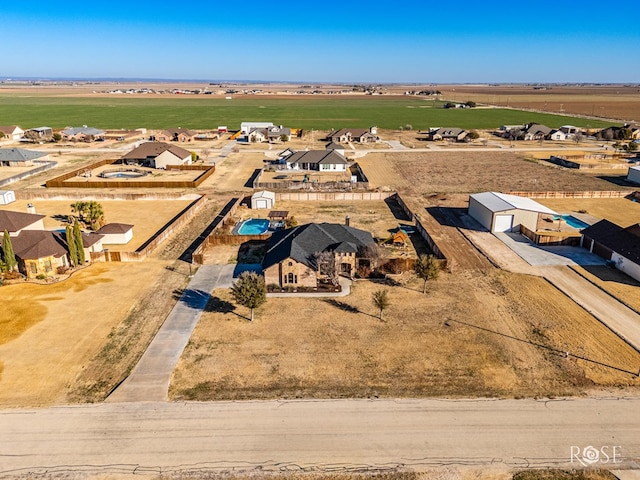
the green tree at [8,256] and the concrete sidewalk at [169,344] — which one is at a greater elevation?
the green tree at [8,256]

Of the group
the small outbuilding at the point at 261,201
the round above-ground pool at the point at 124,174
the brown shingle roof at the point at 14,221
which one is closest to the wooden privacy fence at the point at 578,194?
the small outbuilding at the point at 261,201

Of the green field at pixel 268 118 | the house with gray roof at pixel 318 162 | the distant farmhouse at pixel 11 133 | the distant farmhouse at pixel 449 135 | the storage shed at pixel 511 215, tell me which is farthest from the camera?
the green field at pixel 268 118

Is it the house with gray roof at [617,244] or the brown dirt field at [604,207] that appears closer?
the house with gray roof at [617,244]

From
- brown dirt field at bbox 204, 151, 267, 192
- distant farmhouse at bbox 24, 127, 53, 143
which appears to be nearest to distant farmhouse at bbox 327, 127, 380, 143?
brown dirt field at bbox 204, 151, 267, 192

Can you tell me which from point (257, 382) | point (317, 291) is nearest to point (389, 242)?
point (317, 291)

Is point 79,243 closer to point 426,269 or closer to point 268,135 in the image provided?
point 426,269

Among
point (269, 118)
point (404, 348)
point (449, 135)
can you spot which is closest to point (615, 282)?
point (404, 348)

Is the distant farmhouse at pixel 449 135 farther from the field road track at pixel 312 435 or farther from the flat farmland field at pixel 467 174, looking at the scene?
the field road track at pixel 312 435

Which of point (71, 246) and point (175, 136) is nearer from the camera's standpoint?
point (71, 246)
